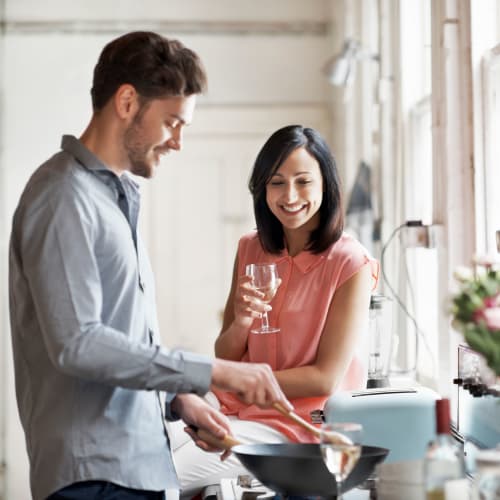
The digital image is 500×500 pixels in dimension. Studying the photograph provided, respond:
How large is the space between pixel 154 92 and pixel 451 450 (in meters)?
0.81

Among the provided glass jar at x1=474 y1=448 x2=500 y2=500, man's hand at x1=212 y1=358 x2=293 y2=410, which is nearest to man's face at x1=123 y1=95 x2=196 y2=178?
man's hand at x1=212 y1=358 x2=293 y2=410

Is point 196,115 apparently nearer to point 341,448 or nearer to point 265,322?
point 265,322

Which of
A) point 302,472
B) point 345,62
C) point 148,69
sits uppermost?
point 345,62

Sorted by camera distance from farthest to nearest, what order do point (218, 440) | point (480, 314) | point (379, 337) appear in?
point (379, 337)
point (218, 440)
point (480, 314)

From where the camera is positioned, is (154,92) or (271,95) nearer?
(154,92)

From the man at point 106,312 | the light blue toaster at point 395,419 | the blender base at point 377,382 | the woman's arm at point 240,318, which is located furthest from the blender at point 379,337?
the man at point 106,312

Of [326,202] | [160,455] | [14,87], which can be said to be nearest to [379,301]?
[326,202]

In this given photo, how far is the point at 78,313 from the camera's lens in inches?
55.3

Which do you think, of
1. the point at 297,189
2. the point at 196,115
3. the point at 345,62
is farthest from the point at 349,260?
the point at 196,115

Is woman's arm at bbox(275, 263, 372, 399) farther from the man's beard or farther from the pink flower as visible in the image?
the pink flower

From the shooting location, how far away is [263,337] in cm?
221

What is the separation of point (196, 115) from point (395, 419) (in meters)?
3.66

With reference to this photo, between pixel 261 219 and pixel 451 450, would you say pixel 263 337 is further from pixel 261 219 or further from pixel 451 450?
pixel 451 450

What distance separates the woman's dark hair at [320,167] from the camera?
87.8 inches
